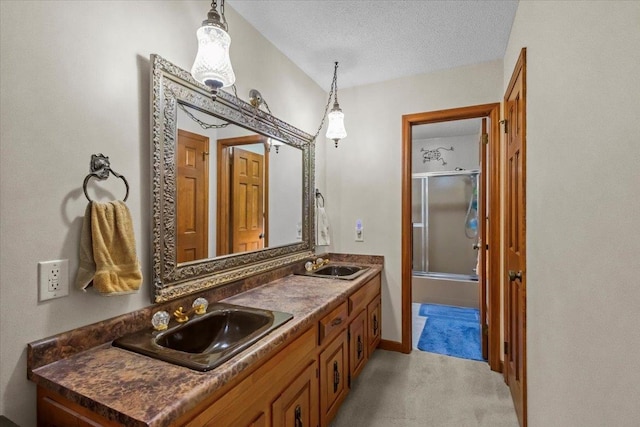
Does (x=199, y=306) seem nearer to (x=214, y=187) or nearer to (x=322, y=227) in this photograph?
(x=214, y=187)

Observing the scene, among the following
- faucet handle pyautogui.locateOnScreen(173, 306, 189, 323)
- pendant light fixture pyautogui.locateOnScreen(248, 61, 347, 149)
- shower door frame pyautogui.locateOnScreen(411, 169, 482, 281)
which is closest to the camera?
faucet handle pyautogui.locateOnScreen(173, 306, 189, 323)

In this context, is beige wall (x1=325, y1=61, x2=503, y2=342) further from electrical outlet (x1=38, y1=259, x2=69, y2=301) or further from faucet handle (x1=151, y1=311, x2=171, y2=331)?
electrical outlet (x1=38, y1=259, x2=69, y2=301)

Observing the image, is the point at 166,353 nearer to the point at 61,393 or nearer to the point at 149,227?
the point at 61,393

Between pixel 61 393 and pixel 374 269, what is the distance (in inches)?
85.9

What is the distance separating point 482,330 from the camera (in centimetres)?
272

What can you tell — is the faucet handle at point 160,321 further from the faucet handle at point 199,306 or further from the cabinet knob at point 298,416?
the cabinet knob at point 298,416

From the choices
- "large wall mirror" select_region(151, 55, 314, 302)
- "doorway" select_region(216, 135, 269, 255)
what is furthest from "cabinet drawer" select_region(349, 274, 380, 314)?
"doorway" select_region(216, 135, 269, 255)

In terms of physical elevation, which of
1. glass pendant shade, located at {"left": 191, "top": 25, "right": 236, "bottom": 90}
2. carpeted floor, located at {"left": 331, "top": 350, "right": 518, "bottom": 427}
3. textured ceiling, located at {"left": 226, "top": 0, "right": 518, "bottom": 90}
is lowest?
carpeted floor, located at {"left": 331, "top": 350, "right": 518, "bottom": 427}

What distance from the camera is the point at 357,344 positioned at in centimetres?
223

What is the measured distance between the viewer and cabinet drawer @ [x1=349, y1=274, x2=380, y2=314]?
2.09 m

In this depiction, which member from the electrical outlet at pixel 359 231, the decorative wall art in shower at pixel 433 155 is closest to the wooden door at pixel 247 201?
the electrical outlet at pixel 359 231

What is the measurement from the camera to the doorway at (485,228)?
2.51m

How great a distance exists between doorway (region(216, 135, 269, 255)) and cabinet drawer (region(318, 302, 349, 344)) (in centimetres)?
65

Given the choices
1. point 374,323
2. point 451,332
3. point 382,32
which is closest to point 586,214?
point 382,32
